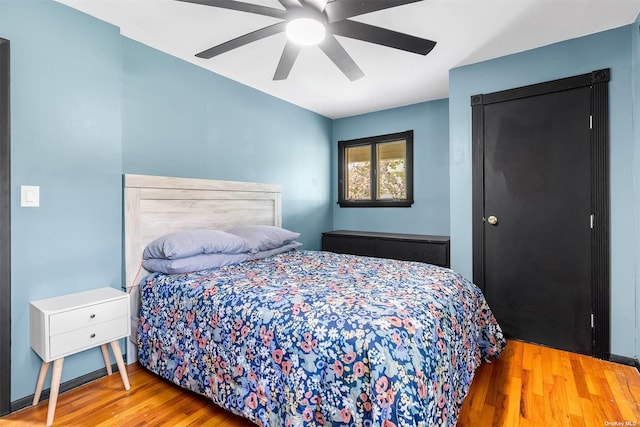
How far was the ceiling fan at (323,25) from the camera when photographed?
5.14 feet

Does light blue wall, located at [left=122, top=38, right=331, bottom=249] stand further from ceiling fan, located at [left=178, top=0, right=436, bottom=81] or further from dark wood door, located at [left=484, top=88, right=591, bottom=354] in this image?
dark wood door, located at [left=484, top=88, right=591, bottom=354]

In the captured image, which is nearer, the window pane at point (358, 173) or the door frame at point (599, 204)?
the door frame at point (599, 204)

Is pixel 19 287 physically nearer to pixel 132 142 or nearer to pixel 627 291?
pixel 132 142

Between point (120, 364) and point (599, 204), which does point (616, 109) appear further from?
point (120, 364)

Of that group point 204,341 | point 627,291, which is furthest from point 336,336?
point 627,291

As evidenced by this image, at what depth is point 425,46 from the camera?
1805mm

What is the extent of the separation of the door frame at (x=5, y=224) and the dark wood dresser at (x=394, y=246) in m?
3.04

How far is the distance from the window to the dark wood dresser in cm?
52

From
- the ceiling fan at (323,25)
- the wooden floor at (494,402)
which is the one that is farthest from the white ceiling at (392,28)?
the wooden floor at (494,402)

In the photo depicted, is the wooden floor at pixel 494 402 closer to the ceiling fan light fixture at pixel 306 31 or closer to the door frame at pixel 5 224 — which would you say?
the door frame at pixel 5 224

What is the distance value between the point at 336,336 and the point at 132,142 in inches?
84.6

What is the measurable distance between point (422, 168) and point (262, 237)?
2.27m

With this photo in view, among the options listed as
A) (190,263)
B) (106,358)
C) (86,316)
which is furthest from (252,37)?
(106,358)

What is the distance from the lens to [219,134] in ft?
10.2
